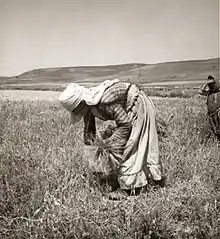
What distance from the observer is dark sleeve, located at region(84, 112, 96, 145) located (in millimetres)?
2289

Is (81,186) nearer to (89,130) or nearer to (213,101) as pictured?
(89,130)

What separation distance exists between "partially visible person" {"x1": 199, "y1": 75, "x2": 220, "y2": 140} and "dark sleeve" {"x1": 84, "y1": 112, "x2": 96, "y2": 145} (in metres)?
0.88

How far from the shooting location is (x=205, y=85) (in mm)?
2928

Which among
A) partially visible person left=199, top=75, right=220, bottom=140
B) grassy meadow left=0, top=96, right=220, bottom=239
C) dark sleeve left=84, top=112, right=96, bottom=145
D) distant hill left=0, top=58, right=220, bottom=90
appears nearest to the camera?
grassy meadow left=0, top=96, right=220, bottom=239

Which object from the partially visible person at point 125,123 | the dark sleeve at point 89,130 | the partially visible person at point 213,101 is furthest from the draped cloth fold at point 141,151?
the partially visible person at point 213,101

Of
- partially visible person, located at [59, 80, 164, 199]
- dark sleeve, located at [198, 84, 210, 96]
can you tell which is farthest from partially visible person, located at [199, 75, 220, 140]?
partially visible person, located at [59, 80, 164, 199]

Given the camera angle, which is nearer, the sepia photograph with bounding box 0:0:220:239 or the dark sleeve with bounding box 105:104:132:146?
the sepia photograph with bounding box 0:0:220:239

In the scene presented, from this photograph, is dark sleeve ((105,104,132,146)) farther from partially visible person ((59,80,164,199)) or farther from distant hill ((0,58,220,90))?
distant hill ((0,58,220,90))

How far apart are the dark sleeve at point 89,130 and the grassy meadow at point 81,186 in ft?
0.42

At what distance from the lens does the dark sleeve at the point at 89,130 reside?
2289 mm

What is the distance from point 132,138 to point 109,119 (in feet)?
0.45

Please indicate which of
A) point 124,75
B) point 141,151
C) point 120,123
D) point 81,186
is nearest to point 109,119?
point 120,123

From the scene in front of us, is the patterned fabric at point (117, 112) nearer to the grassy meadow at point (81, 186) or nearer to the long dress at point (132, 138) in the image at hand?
the long dress at point (132, 138)

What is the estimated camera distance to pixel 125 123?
2.21 metres
